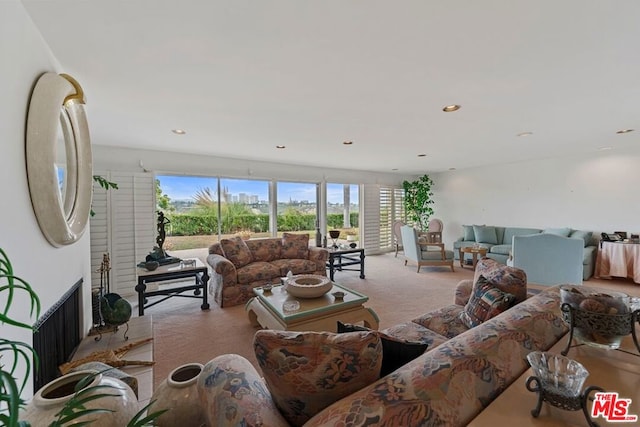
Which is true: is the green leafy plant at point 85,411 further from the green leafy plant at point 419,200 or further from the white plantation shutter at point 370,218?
the green leafy plant at point 419,200

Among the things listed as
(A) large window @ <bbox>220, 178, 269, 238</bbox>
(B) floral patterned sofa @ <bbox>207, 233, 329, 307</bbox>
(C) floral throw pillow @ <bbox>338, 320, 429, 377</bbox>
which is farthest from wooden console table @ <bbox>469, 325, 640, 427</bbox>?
(A) large window @ <bbox>220, 178, 269, 238</bbox>

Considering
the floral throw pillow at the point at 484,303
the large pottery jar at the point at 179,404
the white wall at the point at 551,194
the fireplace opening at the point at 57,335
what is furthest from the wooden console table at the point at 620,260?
the fireplace opening at the point at 57,335

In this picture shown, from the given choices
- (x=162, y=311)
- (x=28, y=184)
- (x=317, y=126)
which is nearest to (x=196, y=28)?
(x=28, y=184)

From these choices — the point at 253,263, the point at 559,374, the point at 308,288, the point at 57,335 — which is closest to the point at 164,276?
the point at 253,263

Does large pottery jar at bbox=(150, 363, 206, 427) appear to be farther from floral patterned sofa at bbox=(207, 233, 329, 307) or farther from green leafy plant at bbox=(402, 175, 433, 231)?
green leafy plant at bbox=(402, 175, 433, 231)

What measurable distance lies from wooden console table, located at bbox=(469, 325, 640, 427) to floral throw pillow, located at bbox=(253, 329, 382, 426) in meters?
0.36

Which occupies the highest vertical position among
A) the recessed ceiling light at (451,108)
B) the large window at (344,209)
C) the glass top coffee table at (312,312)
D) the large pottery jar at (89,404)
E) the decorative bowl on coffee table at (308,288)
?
the recessed ceiling light at (451,108)

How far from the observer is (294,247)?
14.5ft

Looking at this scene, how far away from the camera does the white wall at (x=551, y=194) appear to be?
15.1 feet

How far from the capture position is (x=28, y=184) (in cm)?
132

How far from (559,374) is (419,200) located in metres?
6.62

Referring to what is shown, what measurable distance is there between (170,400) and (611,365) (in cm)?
188

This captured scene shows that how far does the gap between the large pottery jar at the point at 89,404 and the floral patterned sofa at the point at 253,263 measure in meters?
2.46

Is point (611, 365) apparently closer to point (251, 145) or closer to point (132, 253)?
point (251, 145)
